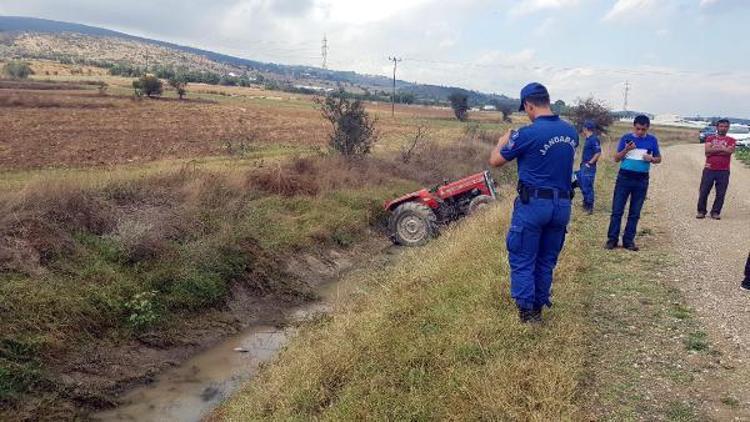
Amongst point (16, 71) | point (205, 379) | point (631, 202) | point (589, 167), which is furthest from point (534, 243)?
point (16, 71)

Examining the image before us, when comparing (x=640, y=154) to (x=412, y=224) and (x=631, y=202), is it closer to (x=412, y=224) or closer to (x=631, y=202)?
(x=631, y=202)

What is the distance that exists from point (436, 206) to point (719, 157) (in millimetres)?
4951

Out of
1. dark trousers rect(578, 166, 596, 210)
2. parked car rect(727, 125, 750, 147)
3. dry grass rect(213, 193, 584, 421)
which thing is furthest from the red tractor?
parked car rect(727, 125, 750, 147)

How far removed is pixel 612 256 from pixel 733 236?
2.53 metres

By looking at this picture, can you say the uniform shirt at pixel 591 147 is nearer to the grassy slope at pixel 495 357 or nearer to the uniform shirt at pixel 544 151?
the grassy slope at pixel 495 357

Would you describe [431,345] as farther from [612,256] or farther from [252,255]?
[252,255]

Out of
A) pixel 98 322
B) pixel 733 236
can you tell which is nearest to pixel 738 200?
pixel 733 236

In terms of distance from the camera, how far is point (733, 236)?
8.88 metres

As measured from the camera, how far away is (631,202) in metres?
7.98

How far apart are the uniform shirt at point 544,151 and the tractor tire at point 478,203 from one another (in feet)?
21.8

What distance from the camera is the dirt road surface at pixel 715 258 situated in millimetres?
5156

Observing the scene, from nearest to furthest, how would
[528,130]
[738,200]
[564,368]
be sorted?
[564,368] → [528,130] → [738,200]

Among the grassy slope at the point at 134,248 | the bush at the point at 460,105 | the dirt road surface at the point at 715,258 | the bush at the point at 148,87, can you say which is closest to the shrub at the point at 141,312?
the grassy slope at the point at 134,248

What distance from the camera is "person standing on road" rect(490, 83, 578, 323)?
476 cm
